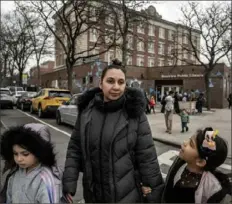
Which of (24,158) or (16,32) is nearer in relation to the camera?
(24,158)

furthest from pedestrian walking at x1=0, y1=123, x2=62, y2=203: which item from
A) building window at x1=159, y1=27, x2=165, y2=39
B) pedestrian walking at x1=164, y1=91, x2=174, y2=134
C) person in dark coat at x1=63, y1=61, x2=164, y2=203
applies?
building window at x1=159, y1=27, x2=165, y2=39

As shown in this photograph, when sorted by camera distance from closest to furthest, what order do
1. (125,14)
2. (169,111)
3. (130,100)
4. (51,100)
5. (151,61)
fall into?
(130,100) → (169,111) → (51,100) → (125,14) → (151,61)

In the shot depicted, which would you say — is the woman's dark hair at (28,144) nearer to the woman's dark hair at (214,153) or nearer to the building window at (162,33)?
the woman's dark hair at (214,153)

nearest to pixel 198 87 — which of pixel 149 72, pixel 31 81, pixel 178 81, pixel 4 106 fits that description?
pixel 178 81

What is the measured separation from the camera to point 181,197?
220cm

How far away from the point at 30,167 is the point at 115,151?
67 cm

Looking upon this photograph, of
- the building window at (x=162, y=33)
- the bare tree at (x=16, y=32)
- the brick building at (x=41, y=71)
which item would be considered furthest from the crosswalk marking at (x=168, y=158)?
the brick building at (x=41, y=71)

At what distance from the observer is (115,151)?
2.39 meters

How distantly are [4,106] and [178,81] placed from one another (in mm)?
21579

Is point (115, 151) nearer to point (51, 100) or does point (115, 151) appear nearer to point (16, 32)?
point (51, 100)

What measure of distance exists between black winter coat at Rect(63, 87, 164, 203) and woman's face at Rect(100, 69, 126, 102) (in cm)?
10

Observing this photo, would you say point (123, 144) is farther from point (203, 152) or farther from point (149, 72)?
point (149, 72)

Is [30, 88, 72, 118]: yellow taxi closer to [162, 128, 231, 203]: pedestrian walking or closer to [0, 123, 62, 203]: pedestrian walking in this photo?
[0, 123, 62, 203]: pedestrian walking

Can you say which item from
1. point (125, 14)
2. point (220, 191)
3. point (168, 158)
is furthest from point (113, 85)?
point (125, 14)
